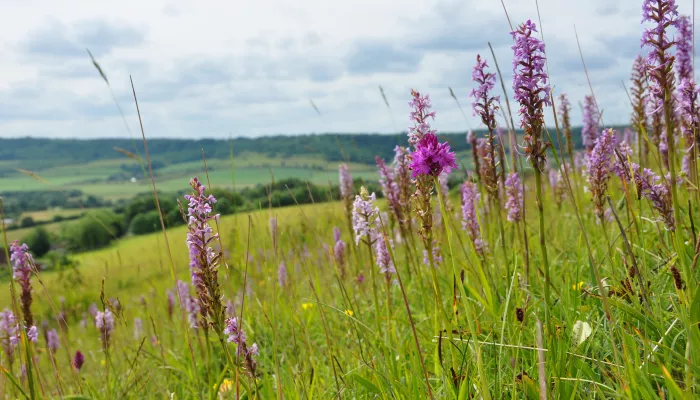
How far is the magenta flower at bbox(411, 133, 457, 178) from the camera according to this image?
209 cm

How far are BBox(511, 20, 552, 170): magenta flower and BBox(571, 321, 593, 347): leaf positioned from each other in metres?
1.00

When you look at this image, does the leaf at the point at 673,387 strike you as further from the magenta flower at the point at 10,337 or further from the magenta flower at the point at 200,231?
the magenta flower at the point at 10,337

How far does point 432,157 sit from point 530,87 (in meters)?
0.48

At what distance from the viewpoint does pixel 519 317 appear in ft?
9.11

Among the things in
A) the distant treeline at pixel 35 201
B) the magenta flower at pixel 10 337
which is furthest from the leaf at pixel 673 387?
the distant treeline at pixel 35 201

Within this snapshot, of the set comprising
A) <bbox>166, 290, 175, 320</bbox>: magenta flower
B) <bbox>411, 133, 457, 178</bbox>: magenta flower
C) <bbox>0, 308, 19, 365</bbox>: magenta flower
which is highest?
<bbox>411, 133, 457, 178</bbox>: magenta flower

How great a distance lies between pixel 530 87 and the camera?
2102mm

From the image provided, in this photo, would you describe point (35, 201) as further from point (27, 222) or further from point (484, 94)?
point (484, 94)

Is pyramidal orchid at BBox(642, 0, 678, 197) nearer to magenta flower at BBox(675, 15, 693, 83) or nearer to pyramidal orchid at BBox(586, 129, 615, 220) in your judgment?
pyramidal orchid at BBox(586, 129, 615, 220)

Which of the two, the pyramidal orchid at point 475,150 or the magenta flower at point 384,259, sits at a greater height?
the pyramidal orchid at point 475,150

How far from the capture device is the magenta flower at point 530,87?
6.75 ft

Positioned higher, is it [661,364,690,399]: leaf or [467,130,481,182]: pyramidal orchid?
[467,130,481,182]: pyramidal orchid

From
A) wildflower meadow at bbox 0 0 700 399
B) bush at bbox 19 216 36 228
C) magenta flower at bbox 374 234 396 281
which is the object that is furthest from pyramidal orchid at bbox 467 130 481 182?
bush at bbox 19 216 36 228

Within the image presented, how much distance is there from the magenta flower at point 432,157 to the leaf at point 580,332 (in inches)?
44.5
